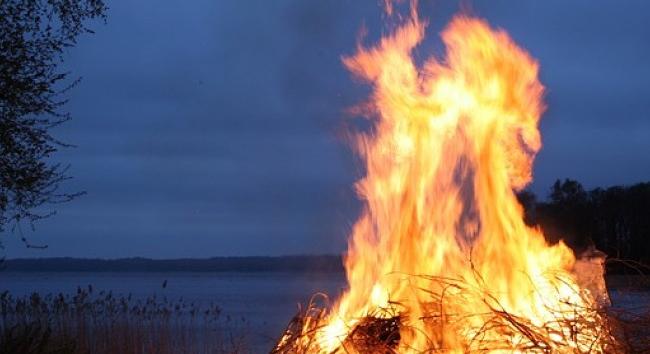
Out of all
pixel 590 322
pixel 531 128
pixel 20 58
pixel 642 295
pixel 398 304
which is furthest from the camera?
pixel 20 58

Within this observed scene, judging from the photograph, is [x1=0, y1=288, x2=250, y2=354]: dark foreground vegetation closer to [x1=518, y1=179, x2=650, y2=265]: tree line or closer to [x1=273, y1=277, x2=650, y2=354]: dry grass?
[x1=273, y1=277, x2=650, y2=354]: dry grass

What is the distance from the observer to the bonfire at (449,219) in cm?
630

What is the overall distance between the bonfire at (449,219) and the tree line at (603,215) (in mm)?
20131

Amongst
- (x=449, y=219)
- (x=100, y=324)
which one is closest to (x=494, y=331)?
(x=449, y=219)

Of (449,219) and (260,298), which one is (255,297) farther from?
(449,219)

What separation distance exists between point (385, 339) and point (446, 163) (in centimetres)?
175

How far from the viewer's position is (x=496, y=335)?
5.83 m

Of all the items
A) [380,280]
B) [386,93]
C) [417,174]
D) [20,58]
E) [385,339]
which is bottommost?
[385,339]

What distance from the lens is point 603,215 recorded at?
35750mm

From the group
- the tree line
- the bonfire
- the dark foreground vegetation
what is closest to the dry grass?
the bonfire

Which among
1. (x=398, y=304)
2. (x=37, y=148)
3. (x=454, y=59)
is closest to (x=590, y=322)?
(x=398, y=304)

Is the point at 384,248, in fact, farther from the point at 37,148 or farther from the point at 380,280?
the point at 37,148

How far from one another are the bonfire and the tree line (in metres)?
20.1

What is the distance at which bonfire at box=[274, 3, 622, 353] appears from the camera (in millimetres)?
6305
